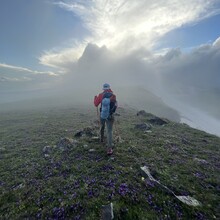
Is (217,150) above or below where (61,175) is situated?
below

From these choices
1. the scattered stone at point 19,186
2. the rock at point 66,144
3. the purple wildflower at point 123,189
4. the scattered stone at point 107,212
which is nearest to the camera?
the scattered stone at point 107,212

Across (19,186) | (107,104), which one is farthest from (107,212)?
(107,104)

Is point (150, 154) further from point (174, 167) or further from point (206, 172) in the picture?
point (206, 172)

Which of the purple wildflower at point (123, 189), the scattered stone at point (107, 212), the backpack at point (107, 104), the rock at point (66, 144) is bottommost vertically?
the rock at point (66, 144)

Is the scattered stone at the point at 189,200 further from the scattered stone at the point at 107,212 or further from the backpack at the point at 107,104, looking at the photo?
the backpack at the point at 107,104

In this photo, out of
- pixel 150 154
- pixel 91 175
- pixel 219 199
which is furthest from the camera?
pixel 150 154

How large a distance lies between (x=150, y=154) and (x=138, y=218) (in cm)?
722

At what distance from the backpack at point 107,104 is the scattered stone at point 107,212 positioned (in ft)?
20.3

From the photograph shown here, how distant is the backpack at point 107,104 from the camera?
36.9 feet

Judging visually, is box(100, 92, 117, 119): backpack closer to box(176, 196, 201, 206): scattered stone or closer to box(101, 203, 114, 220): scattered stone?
box(101, 203, 114, 220): scattered stone

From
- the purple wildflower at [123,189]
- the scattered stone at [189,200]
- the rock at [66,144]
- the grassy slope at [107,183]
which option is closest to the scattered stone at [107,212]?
the grassy slope at [107,183]

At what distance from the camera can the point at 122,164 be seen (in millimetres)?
10562

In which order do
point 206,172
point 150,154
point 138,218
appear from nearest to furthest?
1. point 138,218
2. point 206,172
3. point 150,154

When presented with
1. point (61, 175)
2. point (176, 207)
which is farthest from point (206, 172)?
point (61, 175)
